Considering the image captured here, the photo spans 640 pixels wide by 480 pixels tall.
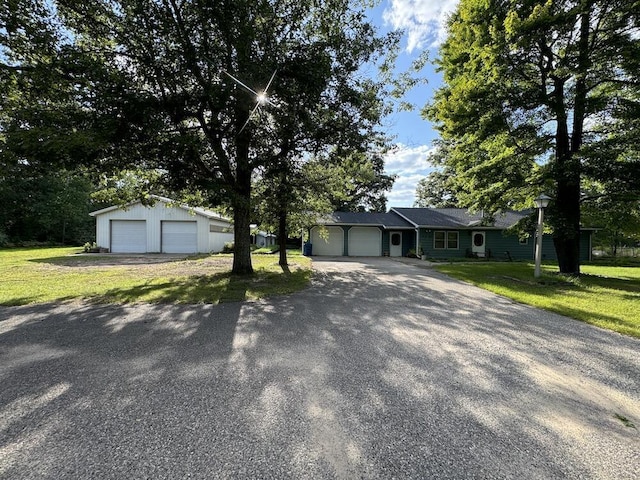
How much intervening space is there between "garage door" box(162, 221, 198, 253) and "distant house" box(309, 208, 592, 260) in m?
7.91

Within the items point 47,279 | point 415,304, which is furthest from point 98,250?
point 415,304

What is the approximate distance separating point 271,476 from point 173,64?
8631 millimetres

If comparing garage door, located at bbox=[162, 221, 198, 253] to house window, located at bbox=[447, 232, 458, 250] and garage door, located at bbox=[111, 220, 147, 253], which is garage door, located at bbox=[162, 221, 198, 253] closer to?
garage door, located at bbox=[111, 220, 147, 253]

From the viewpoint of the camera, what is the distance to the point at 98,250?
20.2 metres

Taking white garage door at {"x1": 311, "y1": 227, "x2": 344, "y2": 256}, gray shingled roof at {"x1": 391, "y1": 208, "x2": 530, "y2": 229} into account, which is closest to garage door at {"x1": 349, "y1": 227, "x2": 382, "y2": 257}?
white garage door at {"x1": 311, "y1": 227, "x2": 344, "y2": 256}

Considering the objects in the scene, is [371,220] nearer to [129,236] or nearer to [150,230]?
[150,230]

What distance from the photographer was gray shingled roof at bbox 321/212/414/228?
20344 mm

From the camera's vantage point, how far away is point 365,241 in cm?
2102

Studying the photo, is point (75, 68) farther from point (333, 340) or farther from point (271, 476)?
point (271, 476)

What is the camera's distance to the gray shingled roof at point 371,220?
20344mm

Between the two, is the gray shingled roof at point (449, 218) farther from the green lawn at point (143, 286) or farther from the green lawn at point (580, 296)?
the green lawn at point (143, 286)

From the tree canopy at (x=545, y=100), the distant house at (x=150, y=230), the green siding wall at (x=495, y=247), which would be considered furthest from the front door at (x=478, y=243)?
the distant house at (x=150, y=230)

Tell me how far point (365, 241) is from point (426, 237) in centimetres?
398

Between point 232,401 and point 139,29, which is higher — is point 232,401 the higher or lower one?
the lower one
